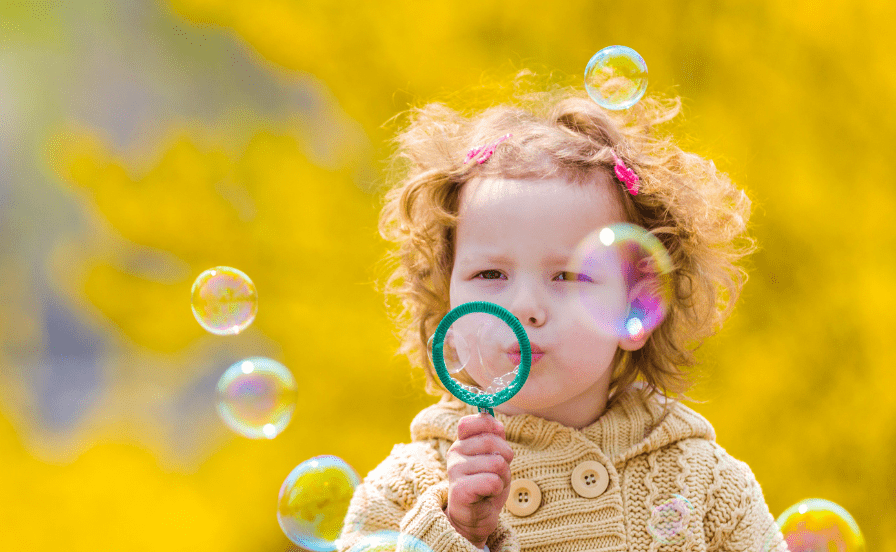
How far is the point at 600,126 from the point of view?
1602mm

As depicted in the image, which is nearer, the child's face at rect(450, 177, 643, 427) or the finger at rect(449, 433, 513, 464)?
the finger at rect(449, 433, 513, 464)

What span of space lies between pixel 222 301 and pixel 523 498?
93 centimetres

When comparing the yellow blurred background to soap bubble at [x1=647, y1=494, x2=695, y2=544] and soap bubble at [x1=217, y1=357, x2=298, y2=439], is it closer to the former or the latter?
soap bubble at [x1=217, y1=357, x2=298, y2=439]

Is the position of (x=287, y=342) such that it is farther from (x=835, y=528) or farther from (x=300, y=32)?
(x=835, y=528)

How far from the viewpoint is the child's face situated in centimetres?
129

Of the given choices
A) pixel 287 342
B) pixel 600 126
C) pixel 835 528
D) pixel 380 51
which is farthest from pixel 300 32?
pixel 835 528

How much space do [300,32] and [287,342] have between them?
95 cm

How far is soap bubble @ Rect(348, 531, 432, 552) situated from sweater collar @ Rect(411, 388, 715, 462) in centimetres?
19

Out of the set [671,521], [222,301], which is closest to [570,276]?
[671,521]

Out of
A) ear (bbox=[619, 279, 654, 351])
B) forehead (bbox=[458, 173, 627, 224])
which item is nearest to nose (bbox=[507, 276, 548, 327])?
forehead (bbox=[458, 173, 627, 224])

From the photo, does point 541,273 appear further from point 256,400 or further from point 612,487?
point 256,400

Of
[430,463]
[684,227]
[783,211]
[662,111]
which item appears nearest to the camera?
[430,463]

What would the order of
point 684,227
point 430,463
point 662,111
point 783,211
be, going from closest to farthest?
point 430,463, point 684,227, point 662,111, point 783,211

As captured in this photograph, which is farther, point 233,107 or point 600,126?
point 233,107
